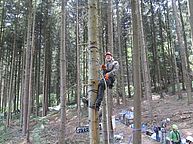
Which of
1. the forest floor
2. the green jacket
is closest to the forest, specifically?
the forest floor

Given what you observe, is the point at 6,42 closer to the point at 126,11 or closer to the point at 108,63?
the point at 126,11

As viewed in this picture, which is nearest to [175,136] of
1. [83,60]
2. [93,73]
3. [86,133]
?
[86,133]

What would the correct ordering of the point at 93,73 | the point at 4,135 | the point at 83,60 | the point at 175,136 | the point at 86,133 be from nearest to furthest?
the point at 93,73
the point at 175,136
the point at 86,133
the point at 4,135
the point at 83,60

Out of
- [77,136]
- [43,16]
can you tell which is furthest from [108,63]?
[43,16]

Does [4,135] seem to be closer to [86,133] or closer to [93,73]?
[86,133]

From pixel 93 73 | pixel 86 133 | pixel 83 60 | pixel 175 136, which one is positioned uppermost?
pixel 83 60

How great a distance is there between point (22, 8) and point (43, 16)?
2213 millimetres

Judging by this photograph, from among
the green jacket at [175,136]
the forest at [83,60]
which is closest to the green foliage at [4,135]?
the forest at [83,60]

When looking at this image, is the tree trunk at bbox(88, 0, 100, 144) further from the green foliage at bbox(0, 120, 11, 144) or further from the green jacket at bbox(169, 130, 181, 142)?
the green foliage at bbox(0, 120, 11, 144)

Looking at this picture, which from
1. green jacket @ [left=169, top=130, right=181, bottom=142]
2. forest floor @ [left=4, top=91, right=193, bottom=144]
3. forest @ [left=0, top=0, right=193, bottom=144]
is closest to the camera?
forest @ [left=0, top=0, right=193, bottom=144]

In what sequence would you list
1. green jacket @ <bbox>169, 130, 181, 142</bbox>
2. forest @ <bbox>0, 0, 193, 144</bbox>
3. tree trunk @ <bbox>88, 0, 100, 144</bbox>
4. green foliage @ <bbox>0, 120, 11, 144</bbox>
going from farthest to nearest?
green foliage @ <bbox>0, 120, 11, 144</bbox>
green jacket @ <bbox>169, 130, 181, 142</bbox>
forest @ <bbox>0, 0, 193, 144</bbox>
tree trunk @ <bbox>88, 0, 100, 144</bbox>

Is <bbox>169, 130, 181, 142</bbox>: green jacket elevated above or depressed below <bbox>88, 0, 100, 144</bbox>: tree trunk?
below

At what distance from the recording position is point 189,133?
11445 millimetres

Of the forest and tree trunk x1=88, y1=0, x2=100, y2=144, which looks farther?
the forest
